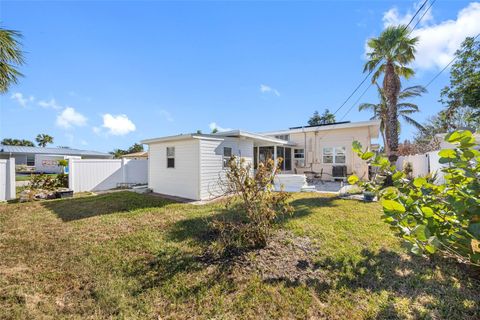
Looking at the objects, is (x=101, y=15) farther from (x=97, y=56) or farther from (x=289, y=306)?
(x=289, y=306)

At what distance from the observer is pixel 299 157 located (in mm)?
16547

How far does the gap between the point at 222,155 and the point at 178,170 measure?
6.97 ft

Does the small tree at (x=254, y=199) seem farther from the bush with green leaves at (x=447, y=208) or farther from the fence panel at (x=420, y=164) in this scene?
the fence panel at (x=420, y=164)

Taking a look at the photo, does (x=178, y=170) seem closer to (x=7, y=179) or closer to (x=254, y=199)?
(x=254, y=199)

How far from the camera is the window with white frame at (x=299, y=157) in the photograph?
53.5 ft

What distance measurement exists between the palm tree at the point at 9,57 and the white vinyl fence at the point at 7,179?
14.3 feet

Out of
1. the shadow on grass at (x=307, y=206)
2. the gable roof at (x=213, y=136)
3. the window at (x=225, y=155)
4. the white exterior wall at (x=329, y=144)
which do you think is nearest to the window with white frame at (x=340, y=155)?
the white exterior wall at (x=329, y=144)

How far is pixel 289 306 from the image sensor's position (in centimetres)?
253

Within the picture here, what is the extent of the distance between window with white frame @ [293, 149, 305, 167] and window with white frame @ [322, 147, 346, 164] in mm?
1493

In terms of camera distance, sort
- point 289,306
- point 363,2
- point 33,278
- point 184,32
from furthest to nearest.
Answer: point 184,32 < point 363,2 < point 33,278 < point 289,306

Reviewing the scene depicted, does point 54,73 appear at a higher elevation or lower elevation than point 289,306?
higher

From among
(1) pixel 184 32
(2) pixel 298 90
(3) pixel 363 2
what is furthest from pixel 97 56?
(2) pixel 298 90

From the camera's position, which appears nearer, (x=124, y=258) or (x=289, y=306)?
(x=289, y=306)

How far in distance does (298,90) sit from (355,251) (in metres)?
13.5
